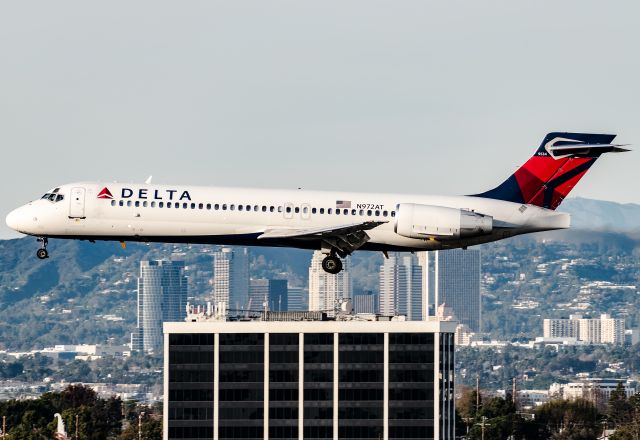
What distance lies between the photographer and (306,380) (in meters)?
163

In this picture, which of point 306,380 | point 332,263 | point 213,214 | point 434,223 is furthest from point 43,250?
point 306,380

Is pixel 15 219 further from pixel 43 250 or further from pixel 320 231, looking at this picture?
pixel 320 231

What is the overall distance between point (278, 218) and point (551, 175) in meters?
16.4

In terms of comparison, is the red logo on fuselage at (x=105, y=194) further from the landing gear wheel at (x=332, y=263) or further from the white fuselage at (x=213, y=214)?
the landing gear wheel at (x=332, y=263)

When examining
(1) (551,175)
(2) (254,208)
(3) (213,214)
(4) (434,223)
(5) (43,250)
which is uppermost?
(1) (551,175)

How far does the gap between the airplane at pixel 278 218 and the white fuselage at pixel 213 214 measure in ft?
0.18

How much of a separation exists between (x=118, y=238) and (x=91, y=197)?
110 inches

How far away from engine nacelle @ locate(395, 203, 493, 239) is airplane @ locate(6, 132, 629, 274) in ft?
0.18

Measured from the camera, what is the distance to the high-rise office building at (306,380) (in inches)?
6255

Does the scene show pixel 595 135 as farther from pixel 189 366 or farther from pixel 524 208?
pixel 189 366

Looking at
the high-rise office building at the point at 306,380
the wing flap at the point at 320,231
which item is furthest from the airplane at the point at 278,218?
the high-rise office building at the point at 306,380

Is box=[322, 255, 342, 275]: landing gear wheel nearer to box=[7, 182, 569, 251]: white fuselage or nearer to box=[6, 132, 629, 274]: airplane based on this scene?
box=[6, 132, 629, 274]: airplane

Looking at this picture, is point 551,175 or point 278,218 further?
point 551,175

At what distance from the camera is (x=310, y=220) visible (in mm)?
93312
